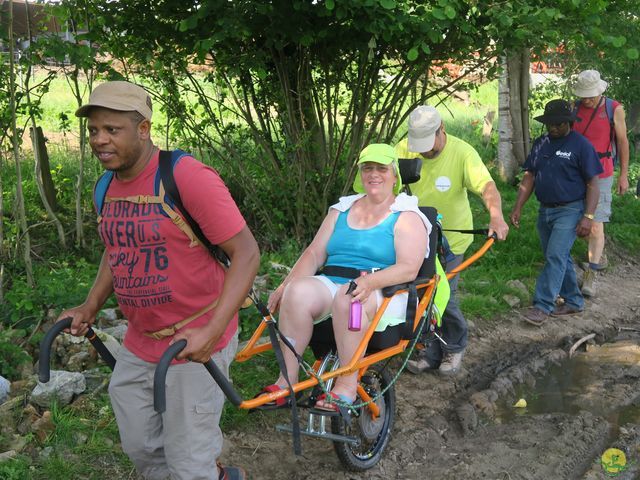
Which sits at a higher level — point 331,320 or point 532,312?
point 331,320

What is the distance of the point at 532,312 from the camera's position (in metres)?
7.28

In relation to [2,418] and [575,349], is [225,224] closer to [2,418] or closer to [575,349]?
[2,418]

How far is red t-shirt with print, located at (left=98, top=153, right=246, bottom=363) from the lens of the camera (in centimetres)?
306

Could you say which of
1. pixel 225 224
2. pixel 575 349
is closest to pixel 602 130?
pixel 575 349

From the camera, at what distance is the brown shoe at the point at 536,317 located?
7.18 meters

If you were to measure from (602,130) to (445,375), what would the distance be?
3.41 meters

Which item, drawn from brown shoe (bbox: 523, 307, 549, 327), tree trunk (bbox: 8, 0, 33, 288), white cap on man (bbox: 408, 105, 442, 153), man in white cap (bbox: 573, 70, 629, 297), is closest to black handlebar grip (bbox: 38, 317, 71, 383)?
white cap on man (bbox: 408, 105, 442, 153)

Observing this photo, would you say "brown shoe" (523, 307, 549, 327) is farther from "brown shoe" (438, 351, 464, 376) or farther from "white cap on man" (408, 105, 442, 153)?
"white cap on man" (408, 105, 442, 153)

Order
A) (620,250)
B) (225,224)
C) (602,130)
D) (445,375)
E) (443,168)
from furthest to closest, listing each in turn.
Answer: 1. (620,250)
2. (602,130)
3. (445,375)
4. (443,168)
5. (225,224)

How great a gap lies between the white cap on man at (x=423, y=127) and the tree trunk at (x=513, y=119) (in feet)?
19.7

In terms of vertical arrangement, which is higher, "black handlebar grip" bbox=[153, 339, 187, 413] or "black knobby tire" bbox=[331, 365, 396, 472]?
"black handlebar grip" bbox=[153, 339, 187, 413]

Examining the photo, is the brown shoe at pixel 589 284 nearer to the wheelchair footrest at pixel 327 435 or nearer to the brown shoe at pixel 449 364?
the brown shoe at pixel 449 364

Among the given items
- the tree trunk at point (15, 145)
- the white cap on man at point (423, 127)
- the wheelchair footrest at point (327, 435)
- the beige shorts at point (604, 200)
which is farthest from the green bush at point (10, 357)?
the beige shorts at point (604, 200)

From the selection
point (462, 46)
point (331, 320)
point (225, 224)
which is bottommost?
point (331, 320)
